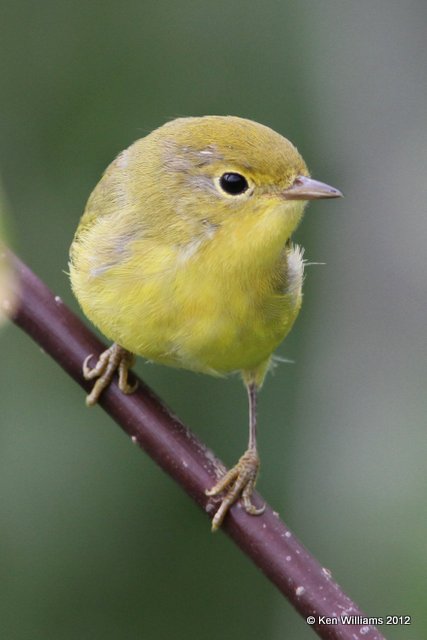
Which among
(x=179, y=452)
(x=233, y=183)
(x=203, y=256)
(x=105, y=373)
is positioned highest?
(x=233, y=183)

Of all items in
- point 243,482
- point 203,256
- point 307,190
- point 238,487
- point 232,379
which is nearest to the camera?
point 307,190

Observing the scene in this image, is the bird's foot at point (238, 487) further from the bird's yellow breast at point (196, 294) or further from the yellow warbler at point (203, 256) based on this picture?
the bird's yellow breast at point (196, 294)

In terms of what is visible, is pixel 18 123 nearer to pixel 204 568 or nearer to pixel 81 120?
pixel 81 120

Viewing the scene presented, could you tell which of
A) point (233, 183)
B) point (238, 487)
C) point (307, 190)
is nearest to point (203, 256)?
point (233, 183)

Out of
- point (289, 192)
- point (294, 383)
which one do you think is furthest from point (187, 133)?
point (294, 383)

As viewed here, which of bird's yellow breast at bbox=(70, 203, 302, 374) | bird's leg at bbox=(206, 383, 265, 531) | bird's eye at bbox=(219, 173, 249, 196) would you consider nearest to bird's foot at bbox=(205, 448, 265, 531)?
bird's leg at bbox=(206, 383, 265, 531)

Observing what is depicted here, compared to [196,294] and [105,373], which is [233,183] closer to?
[196,294]

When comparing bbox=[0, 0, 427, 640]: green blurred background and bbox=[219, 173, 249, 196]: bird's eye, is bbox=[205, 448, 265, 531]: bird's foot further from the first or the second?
bbox=[219, 173, 249, 196]: bird's eye
